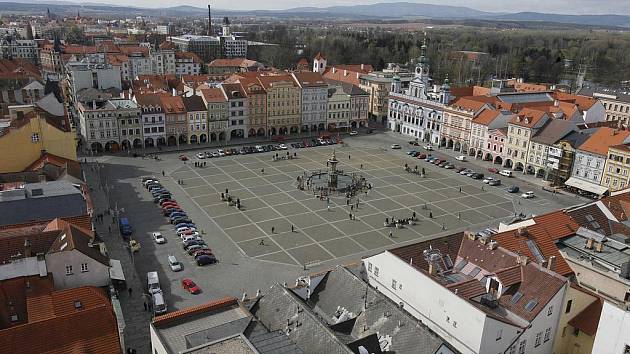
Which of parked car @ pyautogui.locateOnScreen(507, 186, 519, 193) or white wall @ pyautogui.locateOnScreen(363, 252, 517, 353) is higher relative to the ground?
white wall @ pyautogui.locateOnScreen(363, 252, 517, 353)

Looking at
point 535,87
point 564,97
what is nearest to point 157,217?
point 564,97

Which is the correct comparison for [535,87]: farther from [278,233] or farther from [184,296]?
[184,296]

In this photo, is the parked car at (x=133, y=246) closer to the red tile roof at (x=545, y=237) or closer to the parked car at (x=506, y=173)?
the red tile roof at (x=545, y=237)

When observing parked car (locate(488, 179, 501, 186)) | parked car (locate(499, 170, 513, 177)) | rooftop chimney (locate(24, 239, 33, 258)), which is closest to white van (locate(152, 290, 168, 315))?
rooftop chimney (locate(24, 239, 33, 258))

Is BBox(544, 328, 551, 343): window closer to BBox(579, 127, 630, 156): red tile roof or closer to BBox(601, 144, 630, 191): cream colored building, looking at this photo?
BBox(601, 144, 630, 191): cream colored building

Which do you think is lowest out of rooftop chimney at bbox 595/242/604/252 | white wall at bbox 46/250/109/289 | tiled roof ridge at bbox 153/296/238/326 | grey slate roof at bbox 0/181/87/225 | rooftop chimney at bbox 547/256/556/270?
white wall at bbox 46/250/109/289

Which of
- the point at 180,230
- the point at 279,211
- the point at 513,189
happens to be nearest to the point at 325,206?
the point at 279,211
